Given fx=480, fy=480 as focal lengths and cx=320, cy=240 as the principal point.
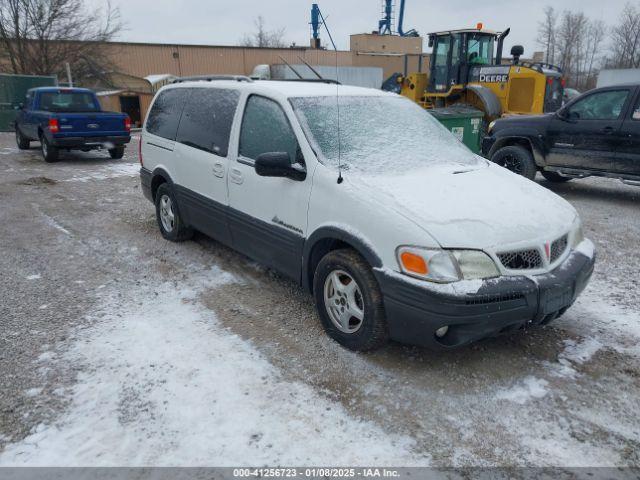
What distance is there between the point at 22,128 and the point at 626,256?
1431 centimetres

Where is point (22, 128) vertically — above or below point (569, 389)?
above

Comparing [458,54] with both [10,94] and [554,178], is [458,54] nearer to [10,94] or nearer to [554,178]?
[554,178]

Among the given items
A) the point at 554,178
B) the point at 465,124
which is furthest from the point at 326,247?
the point at 465,124

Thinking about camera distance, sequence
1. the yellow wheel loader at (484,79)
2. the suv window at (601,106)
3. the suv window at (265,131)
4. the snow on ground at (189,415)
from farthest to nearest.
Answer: the yellow wheel loader at (484,79) < the suv window at (601,106) < the suv window at (265,131) < the snow on ground at (189,415)

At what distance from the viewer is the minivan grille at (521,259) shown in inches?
115

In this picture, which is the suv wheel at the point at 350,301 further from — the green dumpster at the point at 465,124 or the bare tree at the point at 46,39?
the bare tree at the point at 46,39

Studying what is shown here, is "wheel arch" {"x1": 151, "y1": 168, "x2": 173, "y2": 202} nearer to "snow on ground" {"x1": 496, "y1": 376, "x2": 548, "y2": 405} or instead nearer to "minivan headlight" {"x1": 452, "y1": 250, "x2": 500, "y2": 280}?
"minivan headlight" {"x1": 452, "y1": 250, "x2": 500, "y2": 280}

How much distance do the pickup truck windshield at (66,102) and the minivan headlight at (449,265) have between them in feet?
39.2

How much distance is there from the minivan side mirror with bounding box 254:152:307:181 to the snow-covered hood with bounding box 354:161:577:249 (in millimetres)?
505

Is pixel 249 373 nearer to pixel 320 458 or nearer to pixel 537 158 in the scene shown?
pixel 320 458

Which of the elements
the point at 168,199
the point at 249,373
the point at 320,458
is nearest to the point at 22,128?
the point at 168,199

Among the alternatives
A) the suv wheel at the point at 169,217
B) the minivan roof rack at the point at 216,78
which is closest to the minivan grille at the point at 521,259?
the minivan roof rack at the point at 216,78

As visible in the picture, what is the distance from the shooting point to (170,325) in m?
3.74

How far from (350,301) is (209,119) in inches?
97.0
